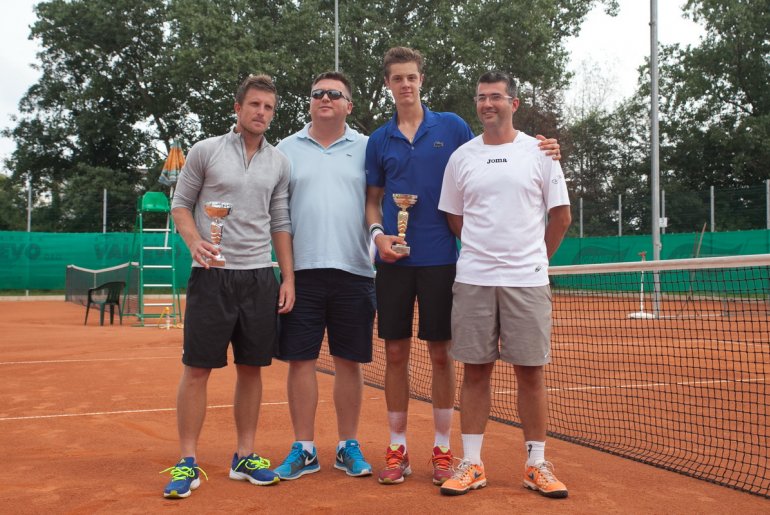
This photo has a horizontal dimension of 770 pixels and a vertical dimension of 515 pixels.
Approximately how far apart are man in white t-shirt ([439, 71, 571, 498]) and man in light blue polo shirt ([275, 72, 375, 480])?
0.57 metres

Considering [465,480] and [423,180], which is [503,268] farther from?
[465,480]

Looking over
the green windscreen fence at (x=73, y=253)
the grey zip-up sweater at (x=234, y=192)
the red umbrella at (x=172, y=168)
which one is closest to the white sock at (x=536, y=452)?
the grey zip-up sweater at (x=234, y=192)

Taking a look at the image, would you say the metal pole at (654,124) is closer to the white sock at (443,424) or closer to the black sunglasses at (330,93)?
the white sock at (443,424)

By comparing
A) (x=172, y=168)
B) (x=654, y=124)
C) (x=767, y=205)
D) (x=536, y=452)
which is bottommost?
(x=536, y=452)

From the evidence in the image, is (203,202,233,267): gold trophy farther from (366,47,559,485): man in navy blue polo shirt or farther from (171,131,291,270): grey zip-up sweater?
(366,47,559,485): man in navy blue polo shirt

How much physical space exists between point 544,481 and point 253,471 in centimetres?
144

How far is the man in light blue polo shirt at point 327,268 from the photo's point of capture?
411cm

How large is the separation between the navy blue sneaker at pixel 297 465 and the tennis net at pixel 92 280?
1314 centimetres

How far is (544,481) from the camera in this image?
3.77 metres

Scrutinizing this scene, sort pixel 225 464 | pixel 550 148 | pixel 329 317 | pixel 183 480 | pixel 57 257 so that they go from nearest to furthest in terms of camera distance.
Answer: pixel 183 480 → pixel 550 148 → pixel 329 317 → pixel 225 464 → pixel 57 257

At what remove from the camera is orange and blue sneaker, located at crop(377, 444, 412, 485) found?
156 inches

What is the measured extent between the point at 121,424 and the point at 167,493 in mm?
2057

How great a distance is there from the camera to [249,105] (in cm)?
400

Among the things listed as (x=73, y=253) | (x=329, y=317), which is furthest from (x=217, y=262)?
(x=73, y=253)
